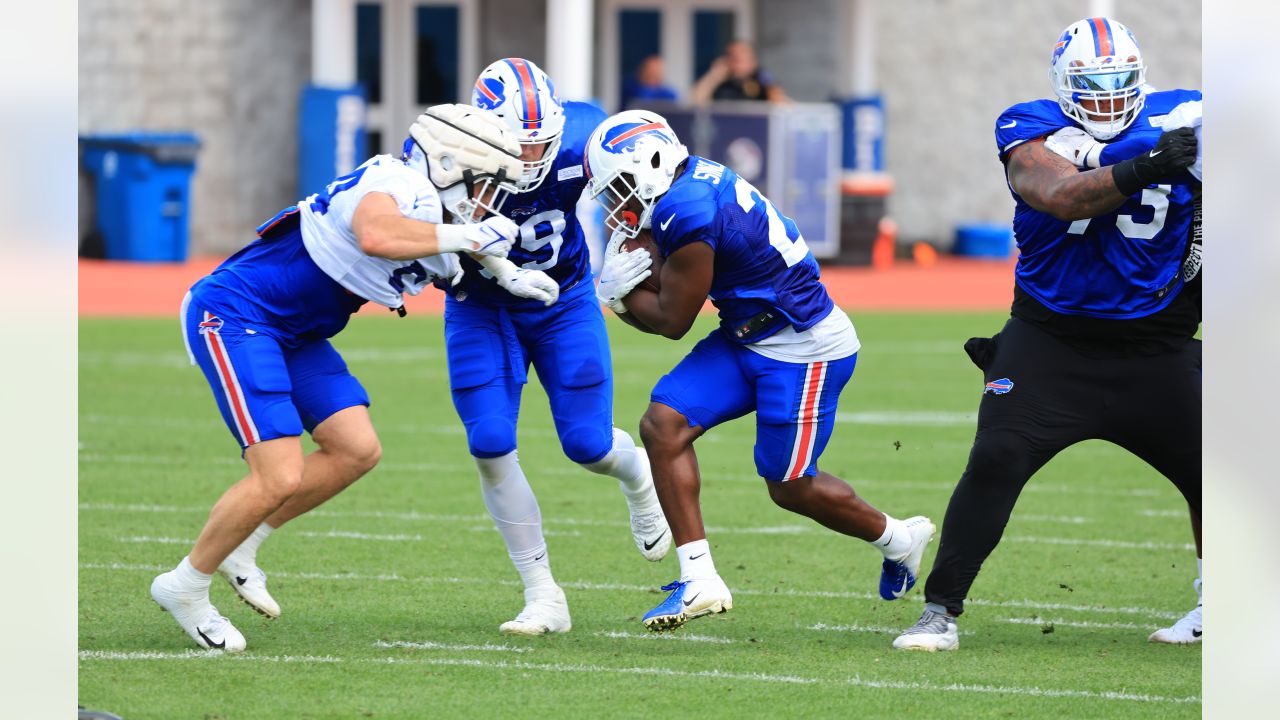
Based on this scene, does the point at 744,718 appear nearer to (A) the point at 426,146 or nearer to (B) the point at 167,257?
(A) the point at 426,146

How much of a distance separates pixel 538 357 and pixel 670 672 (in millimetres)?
Answer: 1358

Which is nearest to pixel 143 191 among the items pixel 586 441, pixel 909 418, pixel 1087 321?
pixel 909 418

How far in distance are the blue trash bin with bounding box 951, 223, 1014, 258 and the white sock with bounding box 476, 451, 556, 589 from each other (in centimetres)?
1877

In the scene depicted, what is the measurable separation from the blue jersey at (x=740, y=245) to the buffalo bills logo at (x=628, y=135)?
163mm

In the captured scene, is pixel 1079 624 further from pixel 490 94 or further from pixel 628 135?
pixel 490 94

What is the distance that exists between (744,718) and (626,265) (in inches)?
63.1

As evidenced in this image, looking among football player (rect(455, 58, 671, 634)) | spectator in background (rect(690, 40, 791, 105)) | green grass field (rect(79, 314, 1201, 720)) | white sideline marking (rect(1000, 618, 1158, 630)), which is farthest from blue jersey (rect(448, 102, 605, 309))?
spectator in background (rect(690, 40, 791, 105))

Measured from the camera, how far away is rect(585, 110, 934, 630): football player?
5.61 meters

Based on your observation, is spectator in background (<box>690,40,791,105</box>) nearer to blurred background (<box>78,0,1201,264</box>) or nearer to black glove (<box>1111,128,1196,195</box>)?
blurred background (<box>78,0,1201,264</box>)

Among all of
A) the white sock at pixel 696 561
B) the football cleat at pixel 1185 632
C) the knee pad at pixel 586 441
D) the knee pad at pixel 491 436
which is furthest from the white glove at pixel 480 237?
the football cleat at pixel 1185 632

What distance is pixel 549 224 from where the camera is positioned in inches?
238

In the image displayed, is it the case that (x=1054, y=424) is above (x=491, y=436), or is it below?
above

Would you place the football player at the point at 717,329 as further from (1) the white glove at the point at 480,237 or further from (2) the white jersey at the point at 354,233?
(2) the white jersey at the point at 354,233
